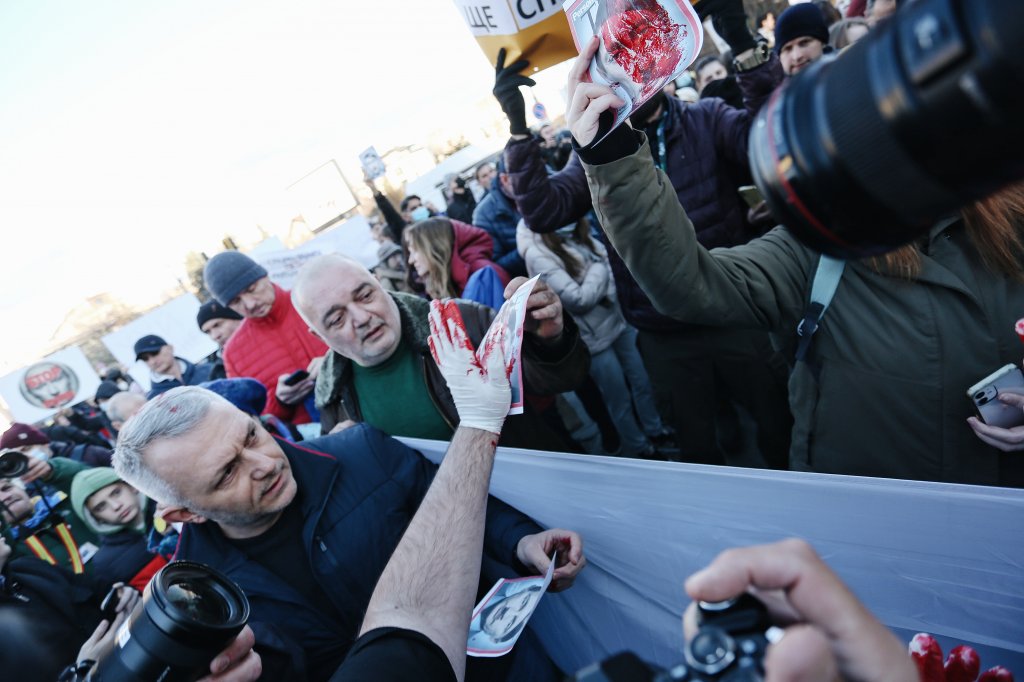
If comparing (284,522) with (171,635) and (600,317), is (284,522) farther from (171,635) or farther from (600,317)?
(600,317)

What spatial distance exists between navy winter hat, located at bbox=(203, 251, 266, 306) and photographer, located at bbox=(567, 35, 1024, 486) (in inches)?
117

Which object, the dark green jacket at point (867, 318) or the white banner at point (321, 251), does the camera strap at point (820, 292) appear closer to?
the dark green jacket at point (867, 318)

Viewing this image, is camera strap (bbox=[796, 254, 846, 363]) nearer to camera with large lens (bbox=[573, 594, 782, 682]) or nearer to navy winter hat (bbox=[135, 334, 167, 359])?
camera with large lens (bbox=[573, 594, 782, 682])

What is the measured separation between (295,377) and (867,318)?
272 centimetres

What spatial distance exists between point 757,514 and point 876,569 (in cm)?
26

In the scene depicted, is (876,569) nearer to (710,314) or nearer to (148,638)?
(710,314)

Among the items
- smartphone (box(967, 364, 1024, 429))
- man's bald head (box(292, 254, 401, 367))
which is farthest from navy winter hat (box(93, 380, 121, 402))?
smartphone (box(967, 364, 1024, 429))

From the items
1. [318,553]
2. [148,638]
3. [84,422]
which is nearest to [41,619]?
[318,553]

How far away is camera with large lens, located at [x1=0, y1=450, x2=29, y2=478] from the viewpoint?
304 cm

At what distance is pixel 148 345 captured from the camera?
444cm

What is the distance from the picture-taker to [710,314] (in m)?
1.33

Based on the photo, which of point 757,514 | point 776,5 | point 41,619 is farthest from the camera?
point 776,5

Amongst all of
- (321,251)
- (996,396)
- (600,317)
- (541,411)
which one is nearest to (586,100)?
(996,396)

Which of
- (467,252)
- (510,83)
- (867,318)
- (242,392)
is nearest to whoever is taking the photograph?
(867,318)
